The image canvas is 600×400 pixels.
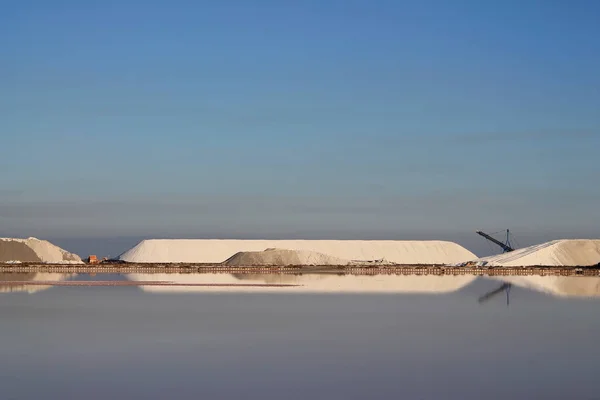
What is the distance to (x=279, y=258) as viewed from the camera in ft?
279

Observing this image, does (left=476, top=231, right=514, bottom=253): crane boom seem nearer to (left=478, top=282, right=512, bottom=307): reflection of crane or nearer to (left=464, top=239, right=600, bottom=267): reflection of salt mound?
(left=464, top=239, right=600, bottom=267): reflection of salt mound

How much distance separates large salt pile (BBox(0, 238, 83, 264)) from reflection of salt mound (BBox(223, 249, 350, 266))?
51.7ft

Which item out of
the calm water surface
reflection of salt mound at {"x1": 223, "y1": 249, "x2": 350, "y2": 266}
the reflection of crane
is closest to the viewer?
the calm water surface

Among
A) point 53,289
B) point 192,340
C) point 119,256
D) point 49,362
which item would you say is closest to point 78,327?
point 192,340

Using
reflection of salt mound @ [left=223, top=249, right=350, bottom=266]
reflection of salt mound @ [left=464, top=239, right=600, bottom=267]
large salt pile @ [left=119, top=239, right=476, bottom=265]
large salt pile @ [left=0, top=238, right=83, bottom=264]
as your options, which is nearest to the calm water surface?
reflection of salt mound @ [left=223, top=249, right=350, bottom=266]

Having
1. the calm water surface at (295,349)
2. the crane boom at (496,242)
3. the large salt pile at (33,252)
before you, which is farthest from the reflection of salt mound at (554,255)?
the calm water surface at (295,349)

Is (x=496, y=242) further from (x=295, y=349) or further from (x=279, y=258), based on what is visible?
(x=295, y=349)

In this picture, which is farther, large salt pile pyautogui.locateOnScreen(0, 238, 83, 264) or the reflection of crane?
large salt pile pyautogui.locateOnScreen(0, 238, 83, 264)

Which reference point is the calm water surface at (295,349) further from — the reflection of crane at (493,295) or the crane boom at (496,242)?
the crane boom at (496,242)

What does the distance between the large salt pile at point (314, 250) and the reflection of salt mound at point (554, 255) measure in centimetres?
1957

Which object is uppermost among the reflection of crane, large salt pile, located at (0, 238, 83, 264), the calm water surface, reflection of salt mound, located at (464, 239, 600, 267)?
large salt pile, located at (0, 238, 83, 264)

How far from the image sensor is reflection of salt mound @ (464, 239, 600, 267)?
82.6 metres

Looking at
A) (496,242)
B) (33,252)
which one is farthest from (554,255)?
(33,252)

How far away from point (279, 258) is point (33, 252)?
23.7 m
